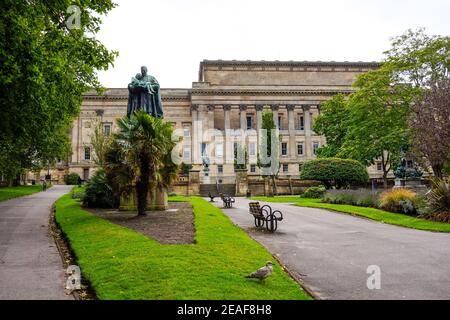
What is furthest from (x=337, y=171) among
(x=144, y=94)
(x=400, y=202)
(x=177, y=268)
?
(x=177, y=268)

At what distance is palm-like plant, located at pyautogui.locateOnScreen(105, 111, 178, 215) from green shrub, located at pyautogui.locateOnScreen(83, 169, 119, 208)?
17.0 ft

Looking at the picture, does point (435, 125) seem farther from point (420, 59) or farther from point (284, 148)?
point (284, 148)

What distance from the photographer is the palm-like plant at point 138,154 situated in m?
14.3

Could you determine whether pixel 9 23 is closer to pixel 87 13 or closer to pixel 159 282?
pixel 87 13

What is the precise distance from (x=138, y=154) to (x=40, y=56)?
4.46 meters

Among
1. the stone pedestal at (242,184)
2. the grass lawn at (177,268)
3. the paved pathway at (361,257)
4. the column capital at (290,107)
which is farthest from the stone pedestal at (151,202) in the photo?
the column capital at (290,107)

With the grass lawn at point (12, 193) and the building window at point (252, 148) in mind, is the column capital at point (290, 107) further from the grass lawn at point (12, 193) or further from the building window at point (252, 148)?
the grass lawn at point (12, 193)

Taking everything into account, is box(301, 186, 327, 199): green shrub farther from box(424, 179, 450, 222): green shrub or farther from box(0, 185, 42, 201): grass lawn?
box(0, 185, 42, 201): grass lawn

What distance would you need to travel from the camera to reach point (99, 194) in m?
20.4

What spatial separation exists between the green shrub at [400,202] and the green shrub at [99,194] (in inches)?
540

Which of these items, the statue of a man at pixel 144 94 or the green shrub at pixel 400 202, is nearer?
the statue of a man at pixel 144 94

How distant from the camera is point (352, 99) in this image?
34.2 meters

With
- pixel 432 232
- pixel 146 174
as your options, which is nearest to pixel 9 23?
pixel 146 174
